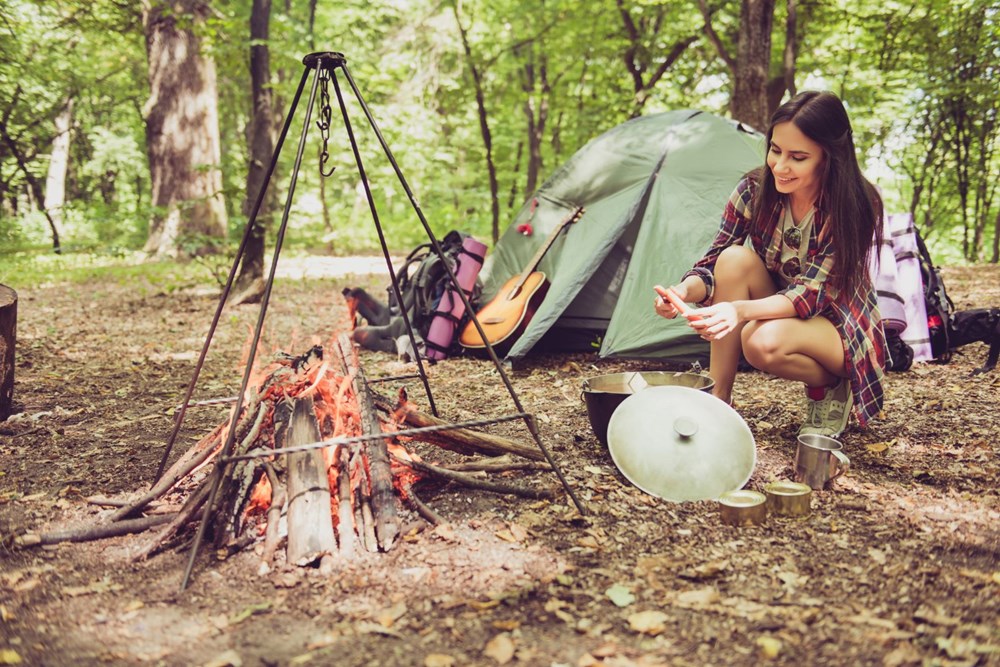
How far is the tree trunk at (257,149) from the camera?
23.0 feet

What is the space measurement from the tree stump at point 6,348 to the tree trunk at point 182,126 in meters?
6.07

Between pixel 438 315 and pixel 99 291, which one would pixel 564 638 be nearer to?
pixel 438 315

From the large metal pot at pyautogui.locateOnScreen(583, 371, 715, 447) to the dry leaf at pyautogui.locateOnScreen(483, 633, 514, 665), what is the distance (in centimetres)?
119

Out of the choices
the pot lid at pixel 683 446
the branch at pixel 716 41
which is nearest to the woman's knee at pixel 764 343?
the pot lid at pixel 683 446

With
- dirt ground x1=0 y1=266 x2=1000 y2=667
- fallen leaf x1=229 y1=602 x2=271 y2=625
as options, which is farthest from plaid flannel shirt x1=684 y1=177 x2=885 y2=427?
fallen leaf x1=229 y1=602 x2=271 y2=625

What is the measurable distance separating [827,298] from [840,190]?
44 cm

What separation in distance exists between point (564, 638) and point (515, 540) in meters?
0.52

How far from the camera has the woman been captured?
2.64 metres

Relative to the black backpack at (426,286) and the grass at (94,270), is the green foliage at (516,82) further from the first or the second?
the black backpack at (426,286)

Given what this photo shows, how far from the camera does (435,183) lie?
14273mm

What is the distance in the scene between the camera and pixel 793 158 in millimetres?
2654

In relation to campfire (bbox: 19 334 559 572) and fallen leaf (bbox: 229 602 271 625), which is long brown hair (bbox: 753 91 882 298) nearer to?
campfire (bbox: 19 334 559 572)

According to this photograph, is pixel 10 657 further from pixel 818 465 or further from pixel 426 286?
pixel 426 286

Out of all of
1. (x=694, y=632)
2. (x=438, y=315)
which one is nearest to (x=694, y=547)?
(x=694, y=632)
